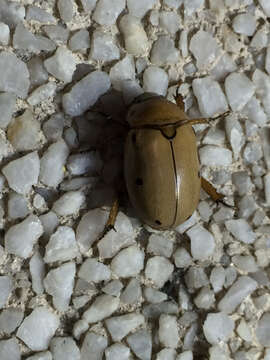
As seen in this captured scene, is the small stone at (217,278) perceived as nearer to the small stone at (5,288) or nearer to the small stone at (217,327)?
the small stone at (217,327)

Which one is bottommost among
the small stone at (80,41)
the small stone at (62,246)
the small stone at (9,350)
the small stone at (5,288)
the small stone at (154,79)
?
the small stone at (9,350)

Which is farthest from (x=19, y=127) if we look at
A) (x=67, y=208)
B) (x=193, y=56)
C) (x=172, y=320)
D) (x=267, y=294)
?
(x=267, y=294)

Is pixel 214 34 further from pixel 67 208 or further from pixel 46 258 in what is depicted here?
pixel 46 258

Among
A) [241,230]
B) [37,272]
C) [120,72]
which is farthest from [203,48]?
[37,272]

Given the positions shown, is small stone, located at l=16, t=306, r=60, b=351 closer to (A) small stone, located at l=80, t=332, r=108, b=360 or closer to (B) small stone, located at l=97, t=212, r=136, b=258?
(A) small stone, located at l=80, t=332, r=108, b=360

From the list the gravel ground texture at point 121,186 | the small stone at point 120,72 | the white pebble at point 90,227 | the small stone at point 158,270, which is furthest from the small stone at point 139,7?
the small stone at point 158,270

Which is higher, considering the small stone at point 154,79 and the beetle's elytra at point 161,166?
the small stone at point 154,79

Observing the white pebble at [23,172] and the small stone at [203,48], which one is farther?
the small stone at [203,48]
